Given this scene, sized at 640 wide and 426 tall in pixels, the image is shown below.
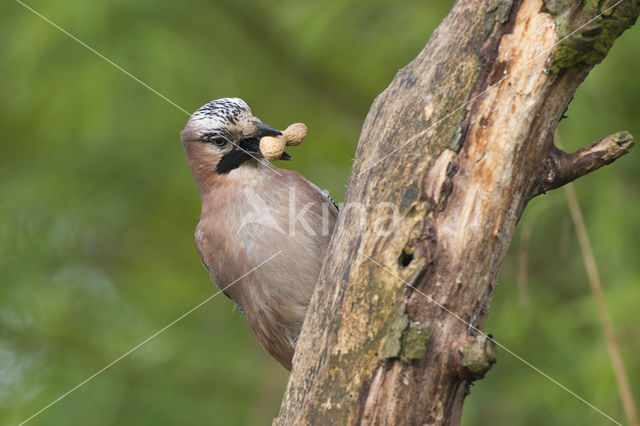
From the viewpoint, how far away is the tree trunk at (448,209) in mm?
2051

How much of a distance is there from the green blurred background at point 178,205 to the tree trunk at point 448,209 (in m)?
2.24

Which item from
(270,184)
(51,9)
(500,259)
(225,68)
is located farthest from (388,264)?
(51,9)

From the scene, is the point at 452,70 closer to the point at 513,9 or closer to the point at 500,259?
the point at 513,9

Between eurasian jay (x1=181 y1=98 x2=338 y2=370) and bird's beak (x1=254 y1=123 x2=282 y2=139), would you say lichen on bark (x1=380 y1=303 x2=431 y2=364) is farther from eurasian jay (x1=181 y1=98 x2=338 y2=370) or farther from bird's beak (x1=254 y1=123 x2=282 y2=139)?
bird's beak (x1=254 y1=123 x2=282 y2=139)

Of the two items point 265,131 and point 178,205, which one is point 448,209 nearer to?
point 265,131

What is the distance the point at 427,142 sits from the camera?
7.07 ft

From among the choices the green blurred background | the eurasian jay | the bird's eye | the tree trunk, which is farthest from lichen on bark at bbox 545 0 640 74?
the green blurred background

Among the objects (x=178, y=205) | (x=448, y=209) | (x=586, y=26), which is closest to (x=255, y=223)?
(x=448, y=209)

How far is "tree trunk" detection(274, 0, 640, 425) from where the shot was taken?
2.05 metres

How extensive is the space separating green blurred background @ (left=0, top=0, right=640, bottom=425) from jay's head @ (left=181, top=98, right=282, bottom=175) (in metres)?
1.42

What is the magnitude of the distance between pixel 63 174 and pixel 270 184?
239 cm

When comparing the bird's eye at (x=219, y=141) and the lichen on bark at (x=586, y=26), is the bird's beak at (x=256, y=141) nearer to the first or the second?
the bird's eye at (x=219, y=141)

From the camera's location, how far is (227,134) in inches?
123

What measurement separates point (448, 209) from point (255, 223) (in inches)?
42.6
